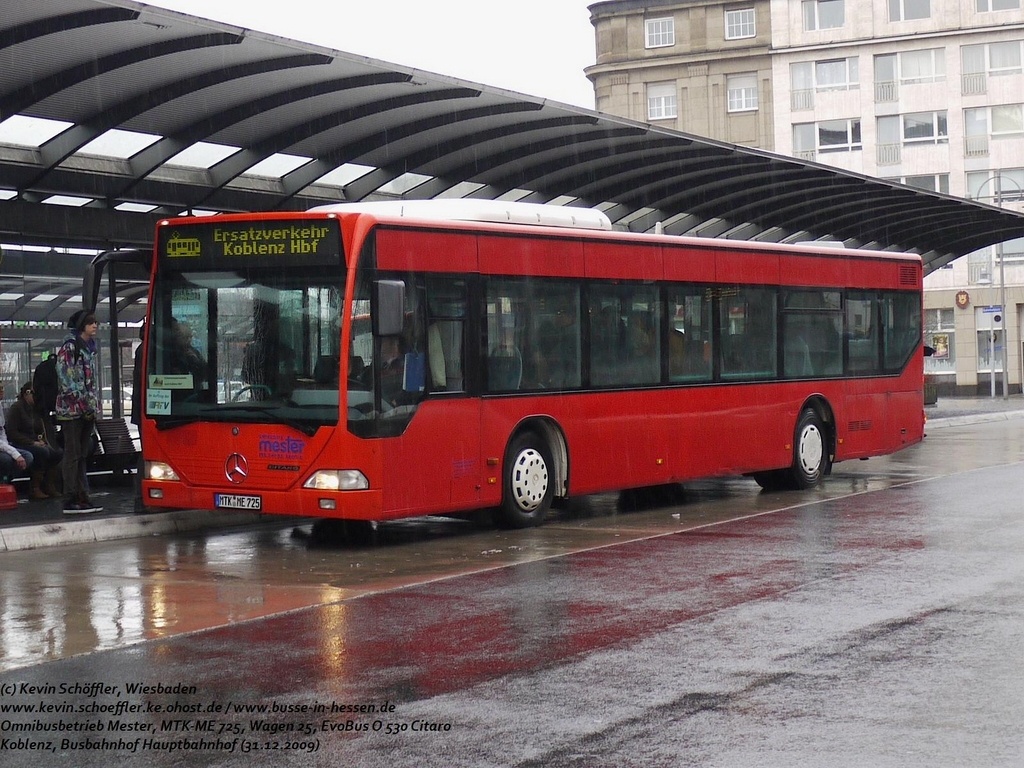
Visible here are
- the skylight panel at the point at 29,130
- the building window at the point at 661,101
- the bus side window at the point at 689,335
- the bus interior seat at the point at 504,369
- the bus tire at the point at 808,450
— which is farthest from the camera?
the building window at the point at 661,101

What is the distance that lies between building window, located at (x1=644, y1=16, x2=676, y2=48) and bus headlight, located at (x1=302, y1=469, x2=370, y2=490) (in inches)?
2610

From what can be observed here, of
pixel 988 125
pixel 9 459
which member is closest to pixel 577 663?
pixel 9 459

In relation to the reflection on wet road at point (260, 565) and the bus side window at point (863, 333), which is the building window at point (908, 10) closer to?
the bus side window at point (863, 333)

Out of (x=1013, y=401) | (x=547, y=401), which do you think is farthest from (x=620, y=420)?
(x=1013, y=401)

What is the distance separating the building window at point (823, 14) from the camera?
224 ft

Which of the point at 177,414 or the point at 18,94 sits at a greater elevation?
the point at 18,94

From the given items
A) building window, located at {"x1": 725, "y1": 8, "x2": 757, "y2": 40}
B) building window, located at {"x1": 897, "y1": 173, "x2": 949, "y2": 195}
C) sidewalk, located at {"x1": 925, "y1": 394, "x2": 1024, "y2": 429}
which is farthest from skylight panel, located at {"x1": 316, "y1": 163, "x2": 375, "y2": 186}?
building window, located at {"x1": 725, "y1": 8, "x2": 757, "y2": 40}

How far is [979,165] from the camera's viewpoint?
64.5 meters

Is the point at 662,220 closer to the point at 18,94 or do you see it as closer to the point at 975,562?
the point at 18,94

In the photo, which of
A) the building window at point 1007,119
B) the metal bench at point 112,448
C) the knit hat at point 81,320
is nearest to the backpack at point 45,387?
the metal bench at point 112,448

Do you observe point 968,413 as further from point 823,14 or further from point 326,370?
point 823,14

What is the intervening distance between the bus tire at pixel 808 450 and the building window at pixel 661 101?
59039mm

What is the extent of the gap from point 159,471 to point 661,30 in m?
65.8

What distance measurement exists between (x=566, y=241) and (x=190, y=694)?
862 centimetres
